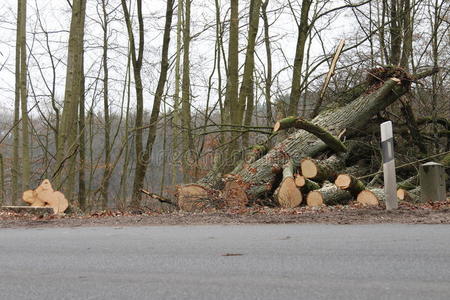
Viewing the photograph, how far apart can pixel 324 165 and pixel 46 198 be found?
7.53m

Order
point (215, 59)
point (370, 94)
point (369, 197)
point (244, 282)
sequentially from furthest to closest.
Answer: point (215, 59)
point (370, 94)
point (369, 197)
point (244, 282)

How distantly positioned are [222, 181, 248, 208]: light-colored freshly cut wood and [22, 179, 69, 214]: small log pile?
484 centimetres

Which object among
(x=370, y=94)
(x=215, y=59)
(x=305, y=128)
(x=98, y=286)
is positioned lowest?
(x=98, y=286)

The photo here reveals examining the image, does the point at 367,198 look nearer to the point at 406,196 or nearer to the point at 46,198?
the point at 406,196

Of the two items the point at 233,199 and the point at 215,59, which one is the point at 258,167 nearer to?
the point at 233,199

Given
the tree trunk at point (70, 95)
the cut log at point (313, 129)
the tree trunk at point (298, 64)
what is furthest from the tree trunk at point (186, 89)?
the cut log at point (313, 129)

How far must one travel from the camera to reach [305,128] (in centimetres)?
1182

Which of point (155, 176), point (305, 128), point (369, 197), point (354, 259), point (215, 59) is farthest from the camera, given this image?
point (155, 176)

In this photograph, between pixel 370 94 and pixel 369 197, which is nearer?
pixel 369 197

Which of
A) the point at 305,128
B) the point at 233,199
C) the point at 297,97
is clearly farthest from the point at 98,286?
the point at 297,97

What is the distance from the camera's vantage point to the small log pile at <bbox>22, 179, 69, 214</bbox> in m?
13.9

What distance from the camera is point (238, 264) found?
13.6ft

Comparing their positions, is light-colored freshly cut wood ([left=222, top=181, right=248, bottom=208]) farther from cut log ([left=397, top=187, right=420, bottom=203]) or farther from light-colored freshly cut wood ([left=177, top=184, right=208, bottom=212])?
cut log ([left=397, top=187, right=420, bottom=203])

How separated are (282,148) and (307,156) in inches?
24.0
